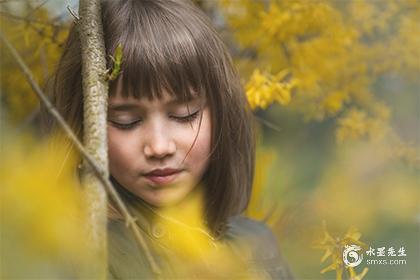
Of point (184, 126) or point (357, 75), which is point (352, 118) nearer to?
point (357, 75)

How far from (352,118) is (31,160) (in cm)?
145

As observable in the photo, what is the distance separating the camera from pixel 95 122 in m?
0.69

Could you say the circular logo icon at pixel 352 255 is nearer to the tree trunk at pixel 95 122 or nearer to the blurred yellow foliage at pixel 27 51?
the tree trunk at pixel 95 122

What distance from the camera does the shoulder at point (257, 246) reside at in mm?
1220

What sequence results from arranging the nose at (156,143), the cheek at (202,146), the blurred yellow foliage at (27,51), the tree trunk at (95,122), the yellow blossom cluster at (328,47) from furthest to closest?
the yellow blossom cluster at (328,47) → the blurred yellow foliage at (27,51) → the cheek at (202,146) → the nose at (156,143) → the tree trunk at (95,122)

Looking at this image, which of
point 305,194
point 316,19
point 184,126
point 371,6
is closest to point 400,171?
point 305,194

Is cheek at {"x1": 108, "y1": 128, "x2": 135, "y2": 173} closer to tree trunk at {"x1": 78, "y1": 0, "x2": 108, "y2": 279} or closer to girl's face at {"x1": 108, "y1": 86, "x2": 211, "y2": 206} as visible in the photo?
girl's face at {"x1": 108, "y1": 86, "x2": 211, "y2": 206}

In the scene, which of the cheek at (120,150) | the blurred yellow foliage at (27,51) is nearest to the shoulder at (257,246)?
the cheek at (120,150)

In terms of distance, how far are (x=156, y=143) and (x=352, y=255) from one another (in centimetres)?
33

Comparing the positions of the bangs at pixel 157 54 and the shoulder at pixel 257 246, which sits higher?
the bangs at pixel 157 54

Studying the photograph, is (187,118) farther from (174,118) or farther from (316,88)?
(316,88)

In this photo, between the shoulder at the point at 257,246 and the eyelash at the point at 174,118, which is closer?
the eyelash at the point at 174,118

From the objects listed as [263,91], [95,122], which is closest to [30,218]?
[95,122]

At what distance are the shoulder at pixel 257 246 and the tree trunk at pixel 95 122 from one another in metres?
0.54
